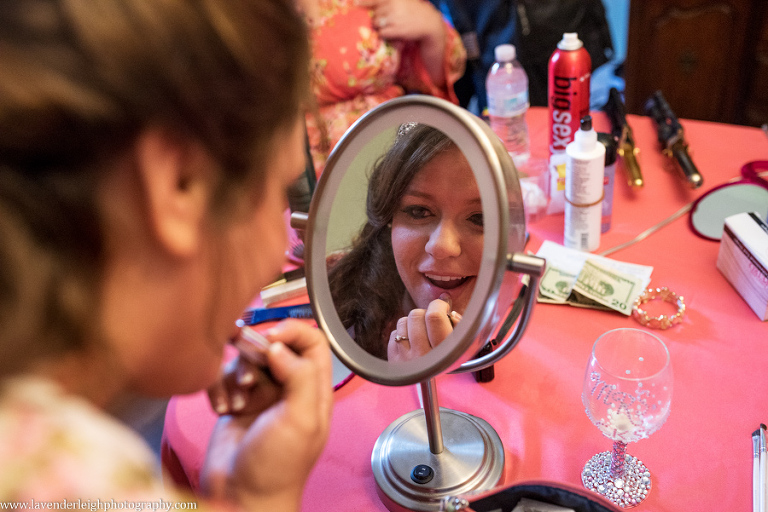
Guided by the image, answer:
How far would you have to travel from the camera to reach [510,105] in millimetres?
1137

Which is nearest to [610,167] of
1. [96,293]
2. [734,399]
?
[734,399]

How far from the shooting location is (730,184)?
993 mm

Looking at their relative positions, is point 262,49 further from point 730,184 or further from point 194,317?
point 730,184

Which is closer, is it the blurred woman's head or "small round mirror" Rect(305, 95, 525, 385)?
the blurred woman's head

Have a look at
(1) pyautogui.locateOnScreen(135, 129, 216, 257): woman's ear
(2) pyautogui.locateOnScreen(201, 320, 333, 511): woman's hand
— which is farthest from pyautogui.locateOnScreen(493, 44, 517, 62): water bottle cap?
(1) pyautogui.locateOnScreen(135, 129, 216, 257): woman's ear

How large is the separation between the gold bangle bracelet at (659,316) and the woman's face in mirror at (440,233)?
1.17 ft

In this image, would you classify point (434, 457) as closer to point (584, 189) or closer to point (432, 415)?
point (432, 415)

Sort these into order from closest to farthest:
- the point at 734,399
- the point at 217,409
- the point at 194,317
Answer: the point at 194,317
the point at 217,409
the point at 734,399

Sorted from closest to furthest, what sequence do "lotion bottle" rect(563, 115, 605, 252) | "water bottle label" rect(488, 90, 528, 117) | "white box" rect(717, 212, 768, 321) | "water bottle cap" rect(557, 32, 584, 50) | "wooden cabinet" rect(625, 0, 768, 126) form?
"white box" rect(717, 212, 768, 321) → "lotion bottle" rect(563, 115, 605, 252) → "water bottle cap" rect(557, 32, 584, 50) → "water bottle label" rect(488, 90, 528, 117) → "wooden cabinet" rect(625, 0, 768, 126)

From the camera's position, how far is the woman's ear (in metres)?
0.36

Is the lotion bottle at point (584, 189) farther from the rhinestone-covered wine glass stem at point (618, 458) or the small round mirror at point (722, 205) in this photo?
the rhinestone-covered wine glass stem at point (618, 458)

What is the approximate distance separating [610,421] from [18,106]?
535mm

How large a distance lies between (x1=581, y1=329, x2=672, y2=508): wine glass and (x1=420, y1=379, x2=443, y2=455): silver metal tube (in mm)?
147

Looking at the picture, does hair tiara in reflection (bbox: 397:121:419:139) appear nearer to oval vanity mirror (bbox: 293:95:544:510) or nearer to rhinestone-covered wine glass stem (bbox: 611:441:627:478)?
oval vanity mirror (bbox: 293:95:544:510)
